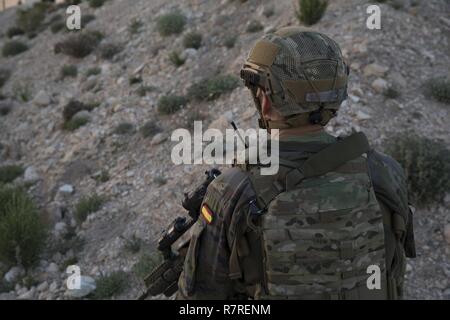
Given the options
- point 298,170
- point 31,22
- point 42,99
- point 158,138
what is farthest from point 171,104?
point 31,22

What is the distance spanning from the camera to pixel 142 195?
18.0 ft

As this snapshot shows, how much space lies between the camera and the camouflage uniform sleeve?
1.76 meters

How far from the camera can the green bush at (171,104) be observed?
21.9ft

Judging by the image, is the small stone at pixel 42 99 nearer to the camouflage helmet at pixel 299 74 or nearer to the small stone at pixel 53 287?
the small stone at pixel 53 287

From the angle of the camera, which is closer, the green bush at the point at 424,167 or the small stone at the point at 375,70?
the green bush at the point at 424,167

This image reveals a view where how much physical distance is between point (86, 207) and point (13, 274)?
103 centimetres

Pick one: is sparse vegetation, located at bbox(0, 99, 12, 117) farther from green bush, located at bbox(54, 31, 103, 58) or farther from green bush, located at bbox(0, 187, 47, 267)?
green bush, located at bbox(0, 187, 47, 267)

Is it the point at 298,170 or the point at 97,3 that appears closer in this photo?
the point at 298,170

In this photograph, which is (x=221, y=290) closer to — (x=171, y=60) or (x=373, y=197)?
(x=373, y=197)

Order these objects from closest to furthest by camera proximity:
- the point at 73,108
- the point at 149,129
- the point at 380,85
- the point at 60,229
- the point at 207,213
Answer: the point at 207,213
the point at 60,229
the point at 380,85
the point at 149,129
the point at 73,108

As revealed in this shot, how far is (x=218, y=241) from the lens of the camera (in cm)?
181

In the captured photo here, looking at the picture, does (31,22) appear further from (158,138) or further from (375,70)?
(375,70)

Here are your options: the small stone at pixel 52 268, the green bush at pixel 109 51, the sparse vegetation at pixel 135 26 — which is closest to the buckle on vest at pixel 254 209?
the small stone at pixel 52 268
